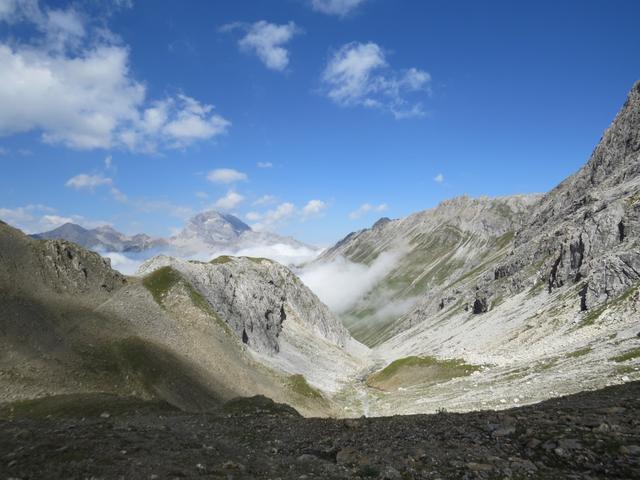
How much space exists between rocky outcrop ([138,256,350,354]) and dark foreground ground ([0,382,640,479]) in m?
84.5

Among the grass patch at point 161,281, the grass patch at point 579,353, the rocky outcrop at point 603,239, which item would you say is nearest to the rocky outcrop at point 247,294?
the grass patch at point 161,281

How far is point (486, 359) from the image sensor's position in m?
91.5

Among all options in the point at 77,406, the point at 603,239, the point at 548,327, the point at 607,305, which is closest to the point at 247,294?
the point at 548,327

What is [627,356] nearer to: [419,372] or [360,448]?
[360,448]

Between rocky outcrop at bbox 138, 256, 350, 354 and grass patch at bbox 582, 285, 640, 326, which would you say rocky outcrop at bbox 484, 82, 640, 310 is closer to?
grass patch at bbox 582, 285, 640, 326

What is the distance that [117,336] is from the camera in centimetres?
6212

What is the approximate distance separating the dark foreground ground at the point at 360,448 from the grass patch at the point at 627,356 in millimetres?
35410

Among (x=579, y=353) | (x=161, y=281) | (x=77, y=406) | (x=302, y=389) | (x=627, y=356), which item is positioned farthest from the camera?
(x=161, y=281)

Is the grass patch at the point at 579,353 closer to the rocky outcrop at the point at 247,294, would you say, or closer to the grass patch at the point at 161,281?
the rocky outcrop at the point at 247,294

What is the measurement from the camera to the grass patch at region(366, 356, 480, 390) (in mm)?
90188

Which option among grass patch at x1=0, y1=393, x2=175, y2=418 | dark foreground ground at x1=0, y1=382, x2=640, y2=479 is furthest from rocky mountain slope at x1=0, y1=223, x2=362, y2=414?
dark foreground ground at x1=0, y1=382, x2=640, y2=479

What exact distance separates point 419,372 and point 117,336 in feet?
226

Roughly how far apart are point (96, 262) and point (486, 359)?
266 ft

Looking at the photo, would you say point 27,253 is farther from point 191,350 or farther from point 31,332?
point 191,350
